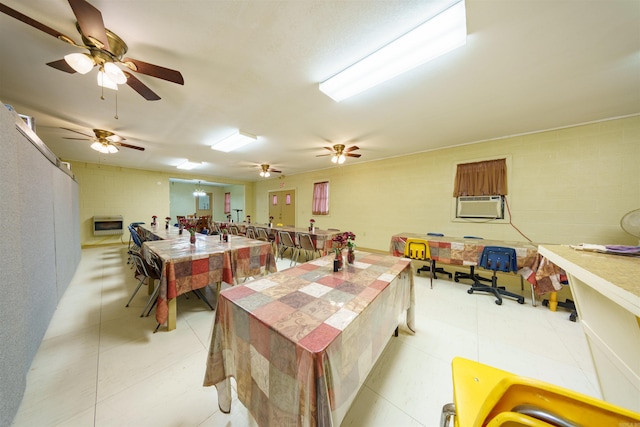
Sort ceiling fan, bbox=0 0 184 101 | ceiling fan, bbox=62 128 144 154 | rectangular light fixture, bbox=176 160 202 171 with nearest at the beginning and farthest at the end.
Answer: ceiling fan, bbox=0 0 184 101 < ceiling fan, bbox=62 128 144 154 < rectangular light fixture, bbox=176 160 202 171

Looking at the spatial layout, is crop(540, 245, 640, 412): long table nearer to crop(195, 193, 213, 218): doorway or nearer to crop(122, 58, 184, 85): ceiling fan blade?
crop(122, 58, 184, 85): ceiling fan blade

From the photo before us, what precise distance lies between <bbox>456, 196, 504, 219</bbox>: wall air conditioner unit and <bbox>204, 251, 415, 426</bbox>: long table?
3.43 metres

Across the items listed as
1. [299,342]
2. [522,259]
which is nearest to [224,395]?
[299,342]

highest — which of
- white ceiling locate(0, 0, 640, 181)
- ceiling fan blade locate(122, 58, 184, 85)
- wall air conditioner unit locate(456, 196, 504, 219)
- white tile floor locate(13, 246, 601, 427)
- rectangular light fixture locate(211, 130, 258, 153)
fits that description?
white ceiling locate(0, 0, 640, 181)

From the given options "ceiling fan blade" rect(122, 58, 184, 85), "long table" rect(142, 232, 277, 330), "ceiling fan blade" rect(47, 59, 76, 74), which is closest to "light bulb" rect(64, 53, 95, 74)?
"ceiling fan blade" rect(47, 59, 76, 74)

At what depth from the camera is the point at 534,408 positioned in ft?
1.33

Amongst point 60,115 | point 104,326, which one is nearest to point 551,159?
point 104,326

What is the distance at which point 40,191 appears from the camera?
1828 mm

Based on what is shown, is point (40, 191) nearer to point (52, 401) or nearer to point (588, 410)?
point (52, 401)

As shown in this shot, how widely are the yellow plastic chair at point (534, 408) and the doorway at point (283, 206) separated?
21.8ft

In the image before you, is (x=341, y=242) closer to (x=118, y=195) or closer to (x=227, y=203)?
(x=118, y=195)

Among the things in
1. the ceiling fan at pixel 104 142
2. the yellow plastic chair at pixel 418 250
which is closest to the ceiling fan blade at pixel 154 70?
the ceiling fan at pixel 104 142

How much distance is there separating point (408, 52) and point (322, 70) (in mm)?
749

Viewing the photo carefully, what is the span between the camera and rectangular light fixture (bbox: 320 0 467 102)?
135cm
